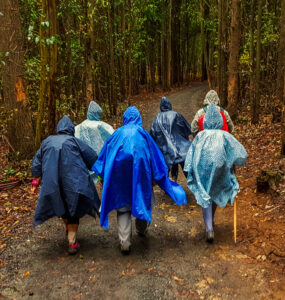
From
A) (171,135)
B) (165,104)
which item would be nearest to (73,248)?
(171,135)

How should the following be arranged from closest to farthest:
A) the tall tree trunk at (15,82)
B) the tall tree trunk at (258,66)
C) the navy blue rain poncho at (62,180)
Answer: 1. the navy blue rain poncho at (62,180)
2. the tall tree trunk at (15,82)
3. the tall tree trunk at (258,66)

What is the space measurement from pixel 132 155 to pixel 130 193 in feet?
1.79

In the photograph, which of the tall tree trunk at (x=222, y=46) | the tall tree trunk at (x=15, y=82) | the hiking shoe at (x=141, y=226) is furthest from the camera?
the tall tree trunk at (x=222, y=46)

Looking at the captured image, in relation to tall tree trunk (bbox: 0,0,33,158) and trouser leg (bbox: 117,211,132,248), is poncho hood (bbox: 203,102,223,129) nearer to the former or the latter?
trouser leg (bbox: 117,211,132,248)

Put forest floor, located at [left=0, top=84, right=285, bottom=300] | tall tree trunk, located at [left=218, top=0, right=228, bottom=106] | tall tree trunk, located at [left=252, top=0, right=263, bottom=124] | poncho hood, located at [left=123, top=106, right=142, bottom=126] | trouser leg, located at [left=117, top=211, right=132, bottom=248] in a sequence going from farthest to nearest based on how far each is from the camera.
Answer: tall tree trunk, located at [left=218, top=0, right=228, bottom=106], tall tree trunk, located at [left=252, top=0, right=263, bottom=124], poncho hood, located at [left=123, top=106, right=142, bottom=126], trouser leg, located at [left=117, top=211, right=132, bottom=248], forest floor, located at [left=0, top=84, right=285, bottom=300]

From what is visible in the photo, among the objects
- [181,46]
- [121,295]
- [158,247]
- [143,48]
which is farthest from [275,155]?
[181,46]

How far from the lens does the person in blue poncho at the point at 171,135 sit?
6988 mm

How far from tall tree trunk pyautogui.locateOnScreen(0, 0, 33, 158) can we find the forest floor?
7.81ft

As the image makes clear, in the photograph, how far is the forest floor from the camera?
3.77m

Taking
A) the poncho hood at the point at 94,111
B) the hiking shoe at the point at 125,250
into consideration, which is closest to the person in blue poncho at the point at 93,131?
the poncho hood at the point at 94,111

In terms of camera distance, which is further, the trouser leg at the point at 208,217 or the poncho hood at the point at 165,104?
the poncho hood at the point at 165,104

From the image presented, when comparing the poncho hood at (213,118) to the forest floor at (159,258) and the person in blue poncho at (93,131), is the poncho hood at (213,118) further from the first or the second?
the person in blue poncho at (93,131)

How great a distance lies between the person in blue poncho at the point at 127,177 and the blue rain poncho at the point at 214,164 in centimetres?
64

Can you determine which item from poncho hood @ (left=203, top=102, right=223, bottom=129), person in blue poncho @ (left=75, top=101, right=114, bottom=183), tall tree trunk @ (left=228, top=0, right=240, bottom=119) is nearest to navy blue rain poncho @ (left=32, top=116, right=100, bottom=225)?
poncho hood @ (left=203, top=102, right=223, bottom=129)
